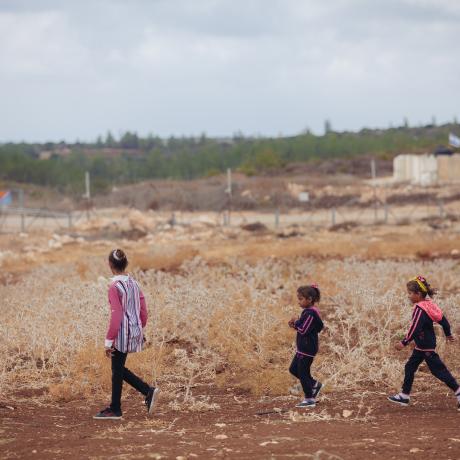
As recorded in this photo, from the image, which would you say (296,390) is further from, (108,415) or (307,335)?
(108,415)

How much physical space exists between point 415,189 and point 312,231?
2058cm

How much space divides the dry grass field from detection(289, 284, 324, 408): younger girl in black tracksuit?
0.67 feet

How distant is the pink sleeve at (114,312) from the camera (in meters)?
7.93

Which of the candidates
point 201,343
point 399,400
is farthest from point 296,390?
point 201,343

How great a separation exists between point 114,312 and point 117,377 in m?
0.62

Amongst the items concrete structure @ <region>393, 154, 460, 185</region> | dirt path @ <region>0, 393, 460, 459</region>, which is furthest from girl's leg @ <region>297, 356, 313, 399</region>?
concrete structure @ <region>393, 154, 460, 185</region>

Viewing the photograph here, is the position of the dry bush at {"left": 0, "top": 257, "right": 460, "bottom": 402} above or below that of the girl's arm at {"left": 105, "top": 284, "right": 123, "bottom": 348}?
below

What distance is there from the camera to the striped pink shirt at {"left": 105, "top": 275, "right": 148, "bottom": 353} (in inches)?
313

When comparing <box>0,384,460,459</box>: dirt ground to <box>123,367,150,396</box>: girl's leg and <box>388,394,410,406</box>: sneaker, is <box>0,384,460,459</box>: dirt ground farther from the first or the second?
<box>123,367,150,396</box>: girl's leg

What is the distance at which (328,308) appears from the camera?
45.5 ft

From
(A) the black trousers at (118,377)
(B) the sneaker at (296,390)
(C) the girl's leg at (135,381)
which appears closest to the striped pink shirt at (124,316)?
(A) the black trousers at (118,377)

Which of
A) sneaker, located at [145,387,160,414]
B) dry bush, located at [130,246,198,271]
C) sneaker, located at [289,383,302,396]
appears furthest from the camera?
dry bush, located at [130,246,198,271]

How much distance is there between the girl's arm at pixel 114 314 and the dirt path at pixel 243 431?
2.36 feet

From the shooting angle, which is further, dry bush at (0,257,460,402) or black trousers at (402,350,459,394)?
dry bush at (0,257,460,402)
